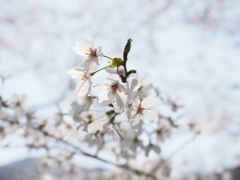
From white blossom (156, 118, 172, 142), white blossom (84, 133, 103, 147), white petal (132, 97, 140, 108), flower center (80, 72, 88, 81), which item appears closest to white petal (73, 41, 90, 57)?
flower center (80, 72, 88, 81)

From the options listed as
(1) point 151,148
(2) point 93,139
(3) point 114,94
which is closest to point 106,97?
(3) point 114,94

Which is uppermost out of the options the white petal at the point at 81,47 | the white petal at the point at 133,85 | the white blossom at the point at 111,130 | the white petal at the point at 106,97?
the white petal at the point at 81,47

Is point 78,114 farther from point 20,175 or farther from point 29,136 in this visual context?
point 20,175

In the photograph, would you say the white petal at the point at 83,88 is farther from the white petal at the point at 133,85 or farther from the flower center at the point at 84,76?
the white petal at the point at 133,85

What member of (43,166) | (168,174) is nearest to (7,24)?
(43,166)

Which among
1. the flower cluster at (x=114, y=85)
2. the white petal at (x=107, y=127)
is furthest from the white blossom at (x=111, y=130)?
the flower cluster at (x=114, y=85)

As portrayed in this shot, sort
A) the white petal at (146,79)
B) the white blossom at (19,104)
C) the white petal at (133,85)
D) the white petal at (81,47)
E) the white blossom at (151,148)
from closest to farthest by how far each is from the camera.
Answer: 1. the white petal at (133,85)
2. the white petal at (81,47)
3. the white petal at (146,79)
4. the white blossom at (151,148)
5. the white blossom at (19,104)

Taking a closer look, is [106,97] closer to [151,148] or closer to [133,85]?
[133,85]
